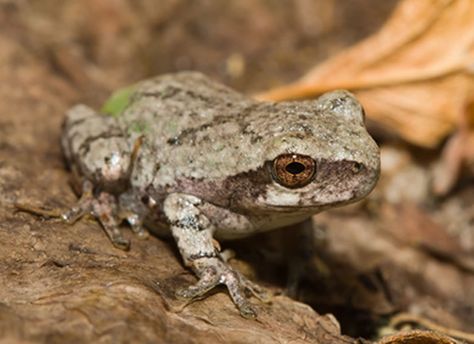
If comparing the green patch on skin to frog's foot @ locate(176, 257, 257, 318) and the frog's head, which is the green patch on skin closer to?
the frog's head

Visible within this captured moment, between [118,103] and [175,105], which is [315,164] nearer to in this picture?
[175,105]

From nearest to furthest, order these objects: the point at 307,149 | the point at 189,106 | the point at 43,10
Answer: the point at 307,149 < the point at 189,106 < the point at 43,10

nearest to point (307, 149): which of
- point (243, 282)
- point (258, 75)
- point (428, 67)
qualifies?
point (243, 282)

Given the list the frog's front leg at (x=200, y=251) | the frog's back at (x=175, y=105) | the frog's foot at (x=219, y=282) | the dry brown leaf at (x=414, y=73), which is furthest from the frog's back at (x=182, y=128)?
the dry brown leaf at (x=414, y=73)

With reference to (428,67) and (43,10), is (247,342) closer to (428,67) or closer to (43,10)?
(428,67)

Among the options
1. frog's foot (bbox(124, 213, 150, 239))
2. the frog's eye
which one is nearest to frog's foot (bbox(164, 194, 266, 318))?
frog's foot (bbox(124, 213, 150, 239))

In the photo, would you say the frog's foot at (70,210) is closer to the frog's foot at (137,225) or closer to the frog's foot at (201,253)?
the frog's foot at (137,225)

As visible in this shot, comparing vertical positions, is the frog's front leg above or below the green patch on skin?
below
